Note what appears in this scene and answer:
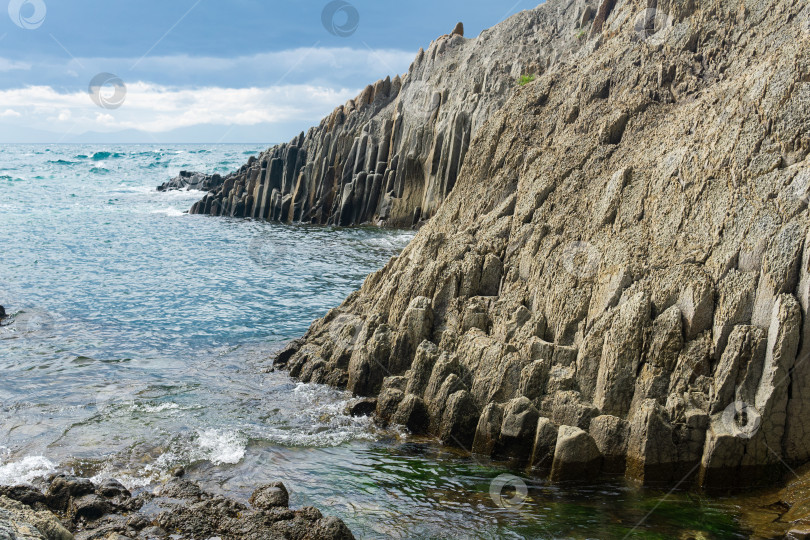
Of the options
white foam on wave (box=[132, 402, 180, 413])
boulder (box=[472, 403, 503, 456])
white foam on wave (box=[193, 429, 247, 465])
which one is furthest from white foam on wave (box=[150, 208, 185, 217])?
boulder (box=[472, 403, 503, 456])

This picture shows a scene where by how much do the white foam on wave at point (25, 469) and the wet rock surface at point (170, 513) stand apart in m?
1.23

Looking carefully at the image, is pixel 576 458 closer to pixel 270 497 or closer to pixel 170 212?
pixel 270 497

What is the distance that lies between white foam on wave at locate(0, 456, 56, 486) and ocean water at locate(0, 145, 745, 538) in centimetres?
4

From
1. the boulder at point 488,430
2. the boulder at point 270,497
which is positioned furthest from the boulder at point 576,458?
the boulder at point 270,497

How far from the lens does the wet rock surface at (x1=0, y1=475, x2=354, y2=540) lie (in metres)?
9.44

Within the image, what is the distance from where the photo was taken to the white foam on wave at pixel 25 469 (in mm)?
11633

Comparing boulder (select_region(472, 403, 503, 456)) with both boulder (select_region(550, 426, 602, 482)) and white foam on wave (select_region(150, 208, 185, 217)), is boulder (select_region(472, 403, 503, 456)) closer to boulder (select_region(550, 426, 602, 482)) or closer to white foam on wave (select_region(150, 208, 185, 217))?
boulder (select_region(550, 426, 602, 482))

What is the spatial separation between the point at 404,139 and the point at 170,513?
44.2 meters

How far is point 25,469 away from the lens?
12234mm

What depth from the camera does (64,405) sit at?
15.9 m

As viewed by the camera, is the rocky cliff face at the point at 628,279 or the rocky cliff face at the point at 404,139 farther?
the rocky cliff face at the point at 404,139

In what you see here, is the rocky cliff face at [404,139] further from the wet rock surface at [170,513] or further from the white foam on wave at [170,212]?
the wet rock surface at [170,513]

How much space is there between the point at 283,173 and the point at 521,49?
82.9 feet

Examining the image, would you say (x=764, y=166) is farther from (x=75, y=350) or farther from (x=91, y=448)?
(x=75, y=350)
